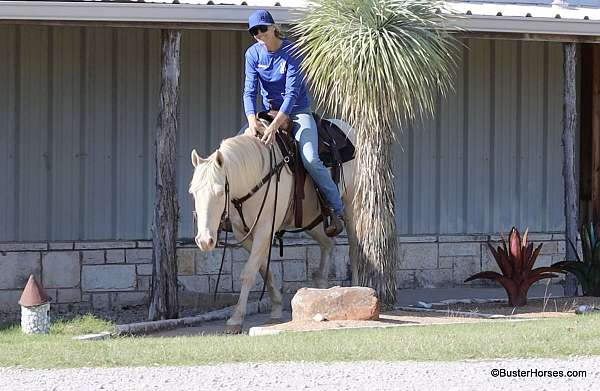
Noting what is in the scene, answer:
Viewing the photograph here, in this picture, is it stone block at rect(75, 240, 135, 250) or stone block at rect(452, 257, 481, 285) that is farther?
stone block at rect(452, 257, 481, 285)

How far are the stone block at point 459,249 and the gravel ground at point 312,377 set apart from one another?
6620mm

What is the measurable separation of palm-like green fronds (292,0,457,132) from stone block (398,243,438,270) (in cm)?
356

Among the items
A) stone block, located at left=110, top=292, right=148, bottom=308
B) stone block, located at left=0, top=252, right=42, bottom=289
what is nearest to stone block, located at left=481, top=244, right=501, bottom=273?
stone block, located at left=110, top=292, right=148, bottom=308

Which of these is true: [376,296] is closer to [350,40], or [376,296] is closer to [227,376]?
[350,40]

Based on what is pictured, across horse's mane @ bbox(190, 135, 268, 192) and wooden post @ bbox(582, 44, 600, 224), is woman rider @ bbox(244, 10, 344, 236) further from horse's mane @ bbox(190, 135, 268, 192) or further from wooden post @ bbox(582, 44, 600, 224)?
wooden post @ bbox(582, 44, 600, 224)

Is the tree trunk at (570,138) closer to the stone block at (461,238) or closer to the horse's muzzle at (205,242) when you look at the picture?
the stone block at (461,238)

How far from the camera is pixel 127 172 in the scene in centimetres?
1464

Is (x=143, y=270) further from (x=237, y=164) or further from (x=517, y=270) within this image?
(x=517, y=270)

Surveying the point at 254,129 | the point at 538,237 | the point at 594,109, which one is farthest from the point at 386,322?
the point at 594,109

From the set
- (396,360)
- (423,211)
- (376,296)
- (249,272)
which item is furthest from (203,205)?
(423,211)

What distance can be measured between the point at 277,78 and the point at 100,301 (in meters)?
3.76

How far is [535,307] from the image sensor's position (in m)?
13.1

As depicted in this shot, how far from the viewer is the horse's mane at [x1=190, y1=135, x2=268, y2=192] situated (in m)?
11.1

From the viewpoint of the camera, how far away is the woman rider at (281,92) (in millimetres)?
11875
